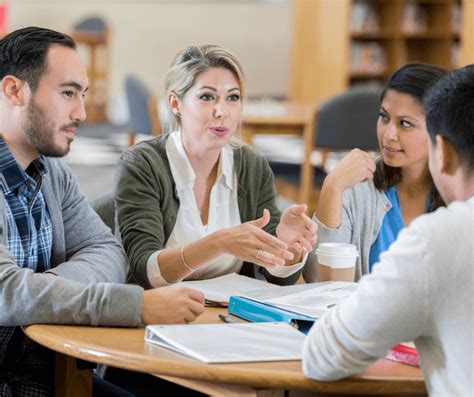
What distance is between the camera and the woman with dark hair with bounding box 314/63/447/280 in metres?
2.31

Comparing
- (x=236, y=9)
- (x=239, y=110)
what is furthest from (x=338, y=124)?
(x=236, y=9)

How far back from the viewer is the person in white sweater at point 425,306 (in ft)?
4.33

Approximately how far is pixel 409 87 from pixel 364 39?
6.57 meters

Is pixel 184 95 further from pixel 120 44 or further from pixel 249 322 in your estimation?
pixel 120 44

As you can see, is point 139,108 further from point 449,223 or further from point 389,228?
point 449,223

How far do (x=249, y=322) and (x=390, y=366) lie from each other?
0.36m

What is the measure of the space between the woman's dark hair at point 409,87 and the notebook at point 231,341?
2.84 feet

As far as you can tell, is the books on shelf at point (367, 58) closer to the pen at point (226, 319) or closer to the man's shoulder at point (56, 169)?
the man's shoulder at point (56, 169)

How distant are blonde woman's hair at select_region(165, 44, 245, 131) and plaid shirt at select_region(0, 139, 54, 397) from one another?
696 millimetres

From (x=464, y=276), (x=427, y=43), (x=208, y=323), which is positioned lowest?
(x=208, y=323)

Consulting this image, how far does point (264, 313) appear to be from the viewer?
1.77m

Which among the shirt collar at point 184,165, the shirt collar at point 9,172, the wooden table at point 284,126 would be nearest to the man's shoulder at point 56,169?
the shirt collar at point 9,172

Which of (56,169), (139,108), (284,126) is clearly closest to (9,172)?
(56,169)

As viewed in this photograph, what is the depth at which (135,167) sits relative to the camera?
8.02 feet
